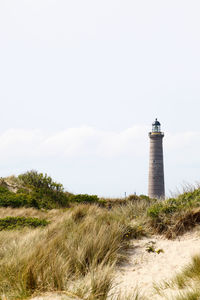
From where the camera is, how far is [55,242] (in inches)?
264

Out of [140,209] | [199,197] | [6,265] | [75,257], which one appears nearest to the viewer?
[6,265]

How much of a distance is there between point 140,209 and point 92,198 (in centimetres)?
1057

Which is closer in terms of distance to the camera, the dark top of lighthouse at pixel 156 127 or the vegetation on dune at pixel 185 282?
the vegetation on dune at pixel 185 282

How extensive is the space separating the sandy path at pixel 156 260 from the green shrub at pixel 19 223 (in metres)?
4.56

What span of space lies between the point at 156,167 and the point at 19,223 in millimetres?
29400

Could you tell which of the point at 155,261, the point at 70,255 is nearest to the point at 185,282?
the point at 155,261

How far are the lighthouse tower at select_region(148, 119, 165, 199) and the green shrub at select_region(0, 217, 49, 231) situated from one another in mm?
27971

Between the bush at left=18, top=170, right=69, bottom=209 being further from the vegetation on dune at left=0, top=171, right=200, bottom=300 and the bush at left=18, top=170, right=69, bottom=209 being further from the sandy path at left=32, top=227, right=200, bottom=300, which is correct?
the sandy path at left=32, top=227, right=200, bottom=300

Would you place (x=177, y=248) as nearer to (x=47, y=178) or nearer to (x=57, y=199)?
(x=57, y=199)

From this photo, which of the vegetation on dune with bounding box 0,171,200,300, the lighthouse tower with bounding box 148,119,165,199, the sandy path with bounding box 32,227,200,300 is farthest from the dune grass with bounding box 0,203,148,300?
the lighthouse tower with bounding box 148,119,165,199

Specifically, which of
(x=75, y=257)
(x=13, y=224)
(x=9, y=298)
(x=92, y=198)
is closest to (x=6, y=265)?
(x=9, y=298)

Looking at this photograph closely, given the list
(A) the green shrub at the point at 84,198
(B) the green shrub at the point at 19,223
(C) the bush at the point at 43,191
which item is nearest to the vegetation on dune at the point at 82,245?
(B) the green shrub at the point at 19,223

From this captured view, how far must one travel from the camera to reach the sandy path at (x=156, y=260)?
6387 millimetres

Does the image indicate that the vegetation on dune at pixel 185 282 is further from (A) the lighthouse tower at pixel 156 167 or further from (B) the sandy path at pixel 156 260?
(A) the lighthouse tower at pixel 156 167
